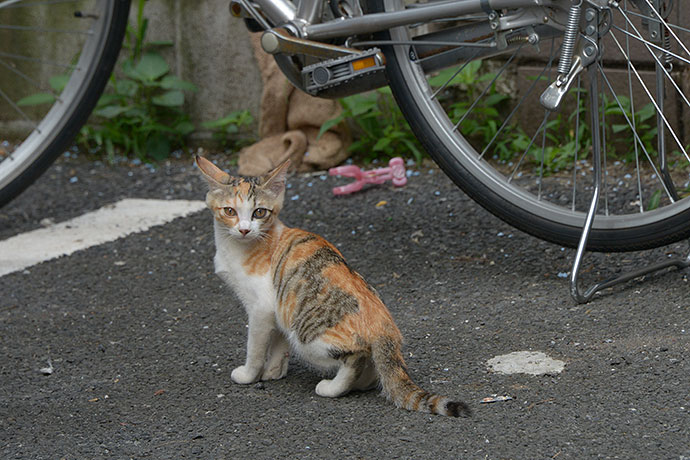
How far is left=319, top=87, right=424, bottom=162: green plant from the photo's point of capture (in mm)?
4137

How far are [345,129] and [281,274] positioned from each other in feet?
7.48

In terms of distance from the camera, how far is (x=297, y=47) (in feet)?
8.93

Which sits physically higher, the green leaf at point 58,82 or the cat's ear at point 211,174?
the cat's ear at point 211,174

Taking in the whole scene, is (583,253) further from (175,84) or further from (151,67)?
(151,67)

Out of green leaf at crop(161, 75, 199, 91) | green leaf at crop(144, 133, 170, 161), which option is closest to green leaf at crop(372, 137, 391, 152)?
green leaf at crop(161, 75, 199, 91)

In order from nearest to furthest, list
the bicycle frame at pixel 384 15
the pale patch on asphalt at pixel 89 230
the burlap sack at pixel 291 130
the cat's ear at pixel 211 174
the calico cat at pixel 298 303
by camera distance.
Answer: the calico cat at pixel 298 303, the cat's ear at pixel 211 174, the bicycle frame at pixel 384 15, the pale patch on asphalt at pixel 89 230, the burlap sack at pixel 291 130

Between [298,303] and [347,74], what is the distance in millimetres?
928

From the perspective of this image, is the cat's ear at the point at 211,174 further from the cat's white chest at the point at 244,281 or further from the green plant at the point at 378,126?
the green plant at the point at 378,126

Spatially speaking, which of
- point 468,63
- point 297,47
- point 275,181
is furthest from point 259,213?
point 468,63

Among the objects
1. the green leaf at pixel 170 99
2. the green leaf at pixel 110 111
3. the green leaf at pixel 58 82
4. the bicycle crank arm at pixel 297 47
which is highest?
the bicycle crank arm at pixel 297 47

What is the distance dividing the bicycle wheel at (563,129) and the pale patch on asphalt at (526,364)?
499 millimetres

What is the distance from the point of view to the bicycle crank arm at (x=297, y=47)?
2715 millimetres

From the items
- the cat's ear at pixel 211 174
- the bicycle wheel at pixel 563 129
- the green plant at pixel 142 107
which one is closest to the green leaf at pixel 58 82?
the green plant at pixel 142 107

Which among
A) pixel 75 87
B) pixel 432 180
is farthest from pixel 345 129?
pixel 75 87
